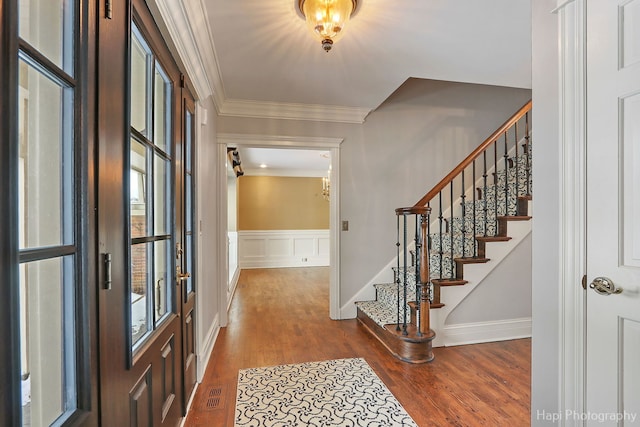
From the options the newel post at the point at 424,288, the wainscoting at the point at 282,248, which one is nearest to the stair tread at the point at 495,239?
the newel post at the point at 424,288

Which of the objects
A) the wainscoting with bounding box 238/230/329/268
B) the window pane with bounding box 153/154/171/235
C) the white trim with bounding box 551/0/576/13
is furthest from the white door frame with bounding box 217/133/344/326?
the wainscoting with bounding box 238/230/329/268

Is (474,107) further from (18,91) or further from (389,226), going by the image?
(18,91)

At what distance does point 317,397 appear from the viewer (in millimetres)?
1966

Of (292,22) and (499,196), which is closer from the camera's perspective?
(292,22)

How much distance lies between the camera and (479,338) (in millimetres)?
2844

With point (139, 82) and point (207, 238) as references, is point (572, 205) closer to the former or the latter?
point (139, 82)

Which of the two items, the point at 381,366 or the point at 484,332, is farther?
the point at 484,332

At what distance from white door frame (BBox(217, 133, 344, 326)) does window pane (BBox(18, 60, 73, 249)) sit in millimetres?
2470

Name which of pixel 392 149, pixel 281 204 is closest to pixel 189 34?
pixel 392 149

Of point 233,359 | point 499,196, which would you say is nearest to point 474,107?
point 499,196

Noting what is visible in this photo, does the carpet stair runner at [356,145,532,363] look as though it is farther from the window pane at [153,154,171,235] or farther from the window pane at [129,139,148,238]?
the window pane at [129,139,148,238]

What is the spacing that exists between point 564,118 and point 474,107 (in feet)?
10.1

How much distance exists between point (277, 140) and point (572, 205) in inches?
108

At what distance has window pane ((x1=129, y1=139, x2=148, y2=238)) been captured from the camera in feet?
3.81
